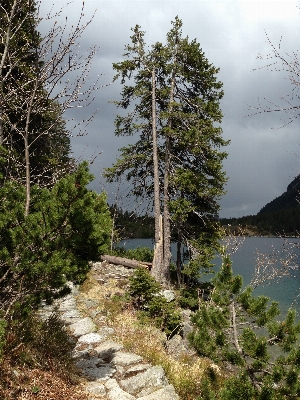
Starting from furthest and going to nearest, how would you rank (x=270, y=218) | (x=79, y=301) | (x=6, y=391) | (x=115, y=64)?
(x=270, y=218)
(x=115, y=64)
(x=79, y=301)
(x=6, y=391)

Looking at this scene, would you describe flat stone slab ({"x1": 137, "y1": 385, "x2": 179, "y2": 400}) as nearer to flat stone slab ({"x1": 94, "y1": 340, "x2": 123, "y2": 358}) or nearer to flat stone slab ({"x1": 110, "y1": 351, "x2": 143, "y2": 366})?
flat stone slab ({"x1": 110, "y1": 351, "x2": 143, "y2": 366})

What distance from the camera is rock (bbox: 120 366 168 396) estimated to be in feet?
19.6

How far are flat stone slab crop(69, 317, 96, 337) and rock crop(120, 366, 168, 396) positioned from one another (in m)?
2.94

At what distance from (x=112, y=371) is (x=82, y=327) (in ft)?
9.39

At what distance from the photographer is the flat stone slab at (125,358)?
276 inches

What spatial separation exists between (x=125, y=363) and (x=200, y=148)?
1370cm

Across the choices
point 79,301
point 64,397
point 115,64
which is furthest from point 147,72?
point 64,397

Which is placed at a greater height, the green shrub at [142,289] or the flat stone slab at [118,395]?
the green shrub at [142,289]

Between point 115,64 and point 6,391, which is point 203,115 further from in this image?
point 6,391

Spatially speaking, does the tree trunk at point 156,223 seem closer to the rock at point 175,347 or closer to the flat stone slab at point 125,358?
the rock at point 175,347

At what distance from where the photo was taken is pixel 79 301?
40.1 feet

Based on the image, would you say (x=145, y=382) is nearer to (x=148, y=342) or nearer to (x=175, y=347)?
(x=148, y=342)

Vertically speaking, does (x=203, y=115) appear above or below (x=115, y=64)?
below

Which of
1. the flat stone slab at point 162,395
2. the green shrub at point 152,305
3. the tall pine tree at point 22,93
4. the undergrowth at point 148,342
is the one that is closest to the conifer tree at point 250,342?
the flat stone slab at point 162,395
